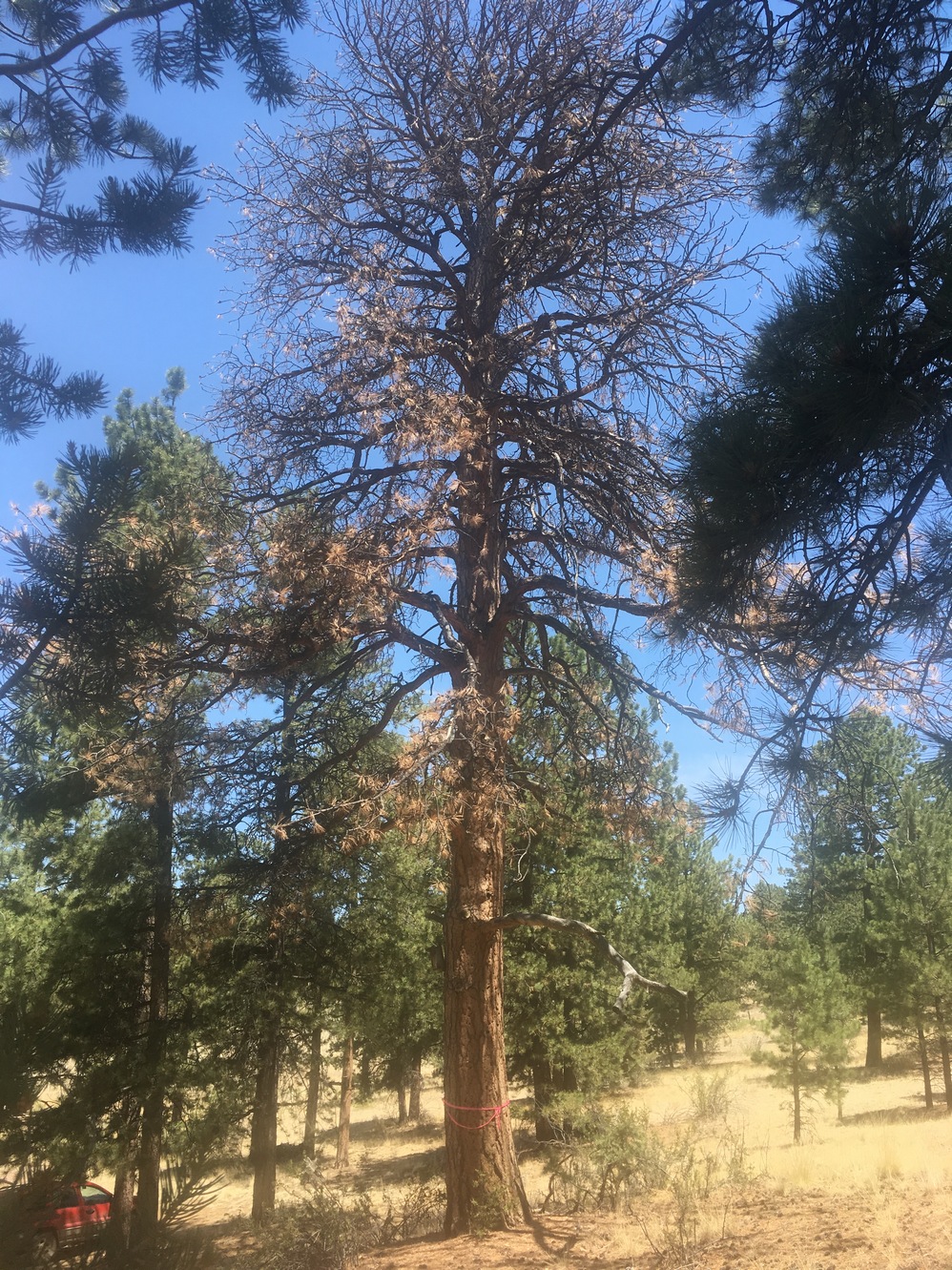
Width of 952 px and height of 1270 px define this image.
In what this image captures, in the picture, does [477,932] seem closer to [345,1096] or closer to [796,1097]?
[796,1097]

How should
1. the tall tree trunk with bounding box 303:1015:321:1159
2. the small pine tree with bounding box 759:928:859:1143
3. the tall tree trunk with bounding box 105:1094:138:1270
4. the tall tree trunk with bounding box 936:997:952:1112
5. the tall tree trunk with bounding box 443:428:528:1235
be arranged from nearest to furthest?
the tall tree trunk with bounding box 443:428:528:1235, the tall tree trunk with bounding box 105:1094:138:1270, the tall tree trunk with bounding box 303:1015:321:1159, the small pine tree with bounding box 759:928:859:1143, the tall tree trunk with bounding box 936:997:952:1112

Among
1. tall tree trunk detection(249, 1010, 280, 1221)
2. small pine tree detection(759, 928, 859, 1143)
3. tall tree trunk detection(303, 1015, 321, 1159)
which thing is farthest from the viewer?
small pine tree detection(759, 928, 859, 1143)

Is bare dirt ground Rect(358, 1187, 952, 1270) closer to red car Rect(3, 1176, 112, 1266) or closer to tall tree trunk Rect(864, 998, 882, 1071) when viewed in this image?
red car Rect(3, 1176, 112, 1266)

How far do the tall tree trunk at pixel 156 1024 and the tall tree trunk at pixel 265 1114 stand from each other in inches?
52.5

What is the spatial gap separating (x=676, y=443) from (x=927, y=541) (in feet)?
4.48

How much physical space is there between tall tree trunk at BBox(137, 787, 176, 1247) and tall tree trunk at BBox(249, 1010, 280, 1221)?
52.5 inches

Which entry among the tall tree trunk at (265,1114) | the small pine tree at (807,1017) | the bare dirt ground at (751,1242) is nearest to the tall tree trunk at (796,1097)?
the small pine tree at (807,1017)

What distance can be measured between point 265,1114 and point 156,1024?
222cm

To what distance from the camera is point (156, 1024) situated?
11555 millimetres

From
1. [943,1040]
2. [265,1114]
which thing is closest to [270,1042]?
[265,1114]

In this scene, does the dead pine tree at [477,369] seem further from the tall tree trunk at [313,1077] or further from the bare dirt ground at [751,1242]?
the tall tree trunk at [313,1077]

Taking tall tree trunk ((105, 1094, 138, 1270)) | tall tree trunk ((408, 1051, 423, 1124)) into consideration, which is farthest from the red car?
tall tree trunk ((408, 1051, 423, 1124))

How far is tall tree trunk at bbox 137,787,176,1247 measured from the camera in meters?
11.1

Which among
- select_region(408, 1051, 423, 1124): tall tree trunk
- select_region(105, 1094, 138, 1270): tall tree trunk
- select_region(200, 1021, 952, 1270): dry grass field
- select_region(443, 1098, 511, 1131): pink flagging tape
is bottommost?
select_region(408, 1051, 423, 1124): tall tree trunk
